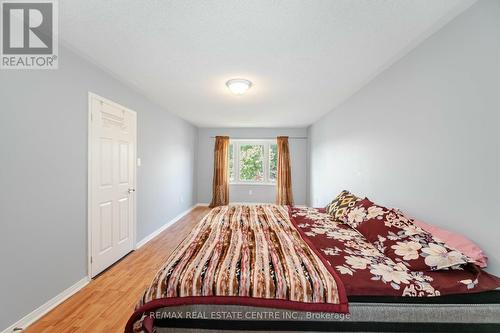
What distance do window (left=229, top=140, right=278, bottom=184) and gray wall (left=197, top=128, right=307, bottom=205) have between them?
0.65ft

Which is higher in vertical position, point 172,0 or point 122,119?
point 172,0

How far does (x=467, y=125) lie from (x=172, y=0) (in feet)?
7.06

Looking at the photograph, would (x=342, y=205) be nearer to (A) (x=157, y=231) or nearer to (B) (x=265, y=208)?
(B) (x=265, y=208)

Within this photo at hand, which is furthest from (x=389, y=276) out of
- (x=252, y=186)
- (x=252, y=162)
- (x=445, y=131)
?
(x=252, y=162)

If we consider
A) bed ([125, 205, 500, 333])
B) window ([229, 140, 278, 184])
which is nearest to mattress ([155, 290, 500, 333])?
bed ([125, 205, 500, 333])

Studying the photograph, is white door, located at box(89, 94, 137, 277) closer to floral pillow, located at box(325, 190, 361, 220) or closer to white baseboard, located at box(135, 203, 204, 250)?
white baseboard, located at box(135, 203, 204, 250)

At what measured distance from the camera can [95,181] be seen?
236cm

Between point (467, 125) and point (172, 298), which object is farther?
point (467, 125)

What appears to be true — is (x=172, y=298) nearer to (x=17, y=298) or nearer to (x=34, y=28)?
(x=17, y=298)

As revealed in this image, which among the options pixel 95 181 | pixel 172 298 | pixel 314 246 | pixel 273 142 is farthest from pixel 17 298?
pixel 273 142

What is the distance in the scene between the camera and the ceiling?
1.46 meters

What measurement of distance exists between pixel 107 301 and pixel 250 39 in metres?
2.68

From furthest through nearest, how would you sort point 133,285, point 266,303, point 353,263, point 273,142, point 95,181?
point 273,142
point 95,181
point 133,285
point 353,263
point 266,303

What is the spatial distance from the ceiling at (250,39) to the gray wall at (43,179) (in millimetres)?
425
